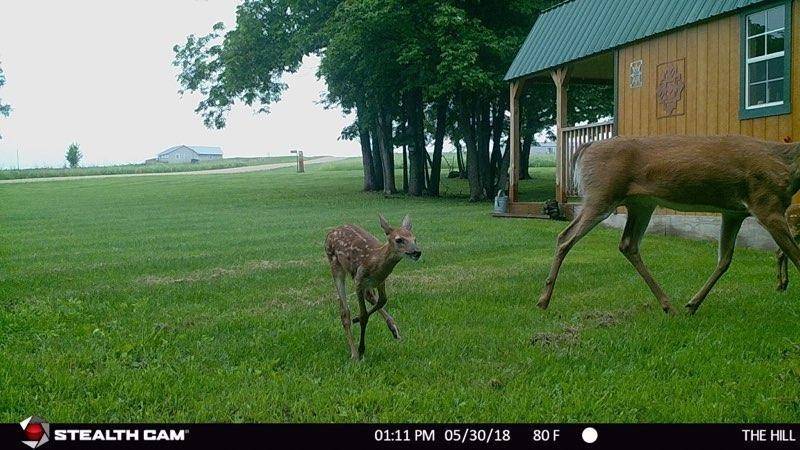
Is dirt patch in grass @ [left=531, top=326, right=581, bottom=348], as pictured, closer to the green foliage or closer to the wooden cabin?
the wooden cabin

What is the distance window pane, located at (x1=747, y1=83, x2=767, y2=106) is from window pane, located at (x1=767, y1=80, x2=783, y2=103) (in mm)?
104

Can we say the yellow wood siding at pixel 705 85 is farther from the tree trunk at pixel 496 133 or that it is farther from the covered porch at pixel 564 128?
the tree trunk at pixel 496 133

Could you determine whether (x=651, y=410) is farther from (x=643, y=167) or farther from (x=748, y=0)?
(x=748, y=0)

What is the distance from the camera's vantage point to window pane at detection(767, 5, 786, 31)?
10539 mm

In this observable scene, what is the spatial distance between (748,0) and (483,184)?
1604 cm

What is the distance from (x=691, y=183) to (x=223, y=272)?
5768 millimetres

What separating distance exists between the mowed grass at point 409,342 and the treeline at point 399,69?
40.3ft

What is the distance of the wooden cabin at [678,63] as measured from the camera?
1072 centimetres

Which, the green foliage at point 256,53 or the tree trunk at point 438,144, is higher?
the green foliage at point 256,53

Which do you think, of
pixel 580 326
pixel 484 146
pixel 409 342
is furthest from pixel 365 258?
pixel 484 146
